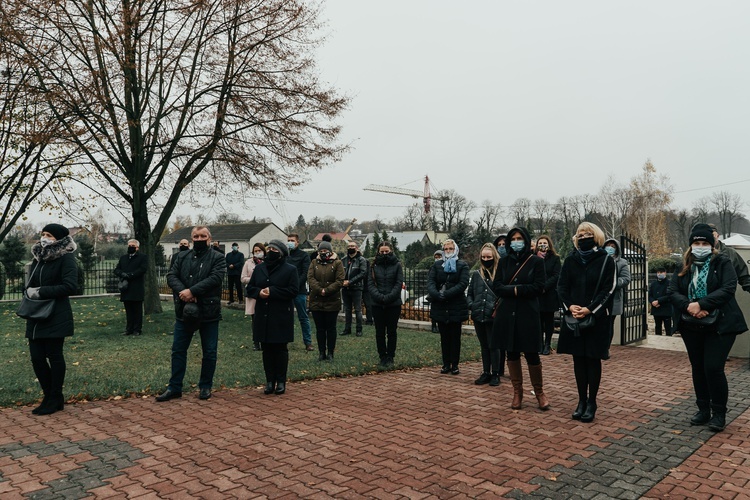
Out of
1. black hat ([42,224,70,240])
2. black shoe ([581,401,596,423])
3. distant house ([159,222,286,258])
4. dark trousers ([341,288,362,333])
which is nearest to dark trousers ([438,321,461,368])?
black shoe ([581,401,596,423])

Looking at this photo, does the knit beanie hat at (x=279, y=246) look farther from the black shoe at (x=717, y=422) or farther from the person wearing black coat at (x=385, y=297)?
the black shoe at (x=717, y=422)

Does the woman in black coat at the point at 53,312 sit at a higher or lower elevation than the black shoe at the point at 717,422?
higher

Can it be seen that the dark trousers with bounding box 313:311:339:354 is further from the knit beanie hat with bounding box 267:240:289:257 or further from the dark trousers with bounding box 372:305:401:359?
the knit beanie hat with bounding box 267:240:289:257

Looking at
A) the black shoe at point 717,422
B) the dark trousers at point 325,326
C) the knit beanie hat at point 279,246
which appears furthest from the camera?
the dark trousers at point 325,326

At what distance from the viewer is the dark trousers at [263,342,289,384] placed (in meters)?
6.81

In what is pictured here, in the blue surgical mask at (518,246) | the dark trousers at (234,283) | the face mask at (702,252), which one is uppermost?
the blue surgical mask at (518,246)

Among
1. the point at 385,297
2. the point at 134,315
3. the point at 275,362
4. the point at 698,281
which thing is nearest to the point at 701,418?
the point at 698,281

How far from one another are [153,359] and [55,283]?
3047 mm

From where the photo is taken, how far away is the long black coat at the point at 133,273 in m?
10.9

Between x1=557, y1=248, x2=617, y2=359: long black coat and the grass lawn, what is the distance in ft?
10.7

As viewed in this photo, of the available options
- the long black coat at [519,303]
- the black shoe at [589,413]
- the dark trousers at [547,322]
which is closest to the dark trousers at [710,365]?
the black shoe at [589,413]

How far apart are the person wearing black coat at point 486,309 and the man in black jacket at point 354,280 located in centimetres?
383

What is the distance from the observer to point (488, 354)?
24.9 feet

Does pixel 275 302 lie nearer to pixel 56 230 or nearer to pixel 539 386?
pixel 56 230
